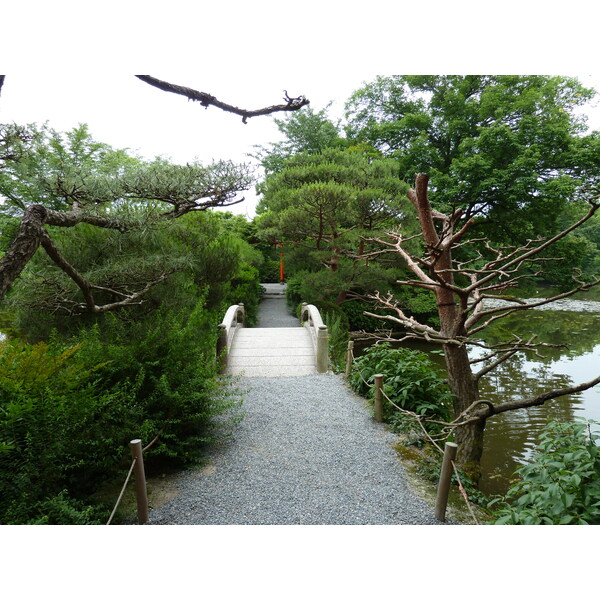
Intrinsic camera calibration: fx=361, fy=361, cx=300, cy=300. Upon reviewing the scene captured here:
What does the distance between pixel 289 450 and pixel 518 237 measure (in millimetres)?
8436

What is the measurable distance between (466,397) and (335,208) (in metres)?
5.18

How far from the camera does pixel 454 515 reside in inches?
83.0

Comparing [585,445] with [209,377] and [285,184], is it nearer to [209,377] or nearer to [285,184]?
[209,377]

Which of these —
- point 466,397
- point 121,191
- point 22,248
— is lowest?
point 466,397

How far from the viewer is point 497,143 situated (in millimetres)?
8305

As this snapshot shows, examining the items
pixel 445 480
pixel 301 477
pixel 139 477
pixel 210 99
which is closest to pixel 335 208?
pixel 210 99

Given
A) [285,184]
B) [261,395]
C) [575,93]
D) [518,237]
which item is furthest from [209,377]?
[575,93]

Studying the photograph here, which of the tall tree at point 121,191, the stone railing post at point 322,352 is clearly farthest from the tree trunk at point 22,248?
the stone railing post at point 322,352

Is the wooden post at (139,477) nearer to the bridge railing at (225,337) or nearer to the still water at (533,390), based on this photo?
the bridge railing at (225,337)

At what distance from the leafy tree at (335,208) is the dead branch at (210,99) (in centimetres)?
483

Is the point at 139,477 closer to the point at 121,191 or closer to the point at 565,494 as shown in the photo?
the point at 565,494

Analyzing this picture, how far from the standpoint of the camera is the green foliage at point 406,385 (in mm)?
3310

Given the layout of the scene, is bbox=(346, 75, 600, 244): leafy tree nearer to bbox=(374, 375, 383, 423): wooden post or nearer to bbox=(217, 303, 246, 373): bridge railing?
bbox=(217, 303, 246, 373): bridge railing

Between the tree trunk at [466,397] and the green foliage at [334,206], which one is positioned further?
the green foliage at [334,206]
